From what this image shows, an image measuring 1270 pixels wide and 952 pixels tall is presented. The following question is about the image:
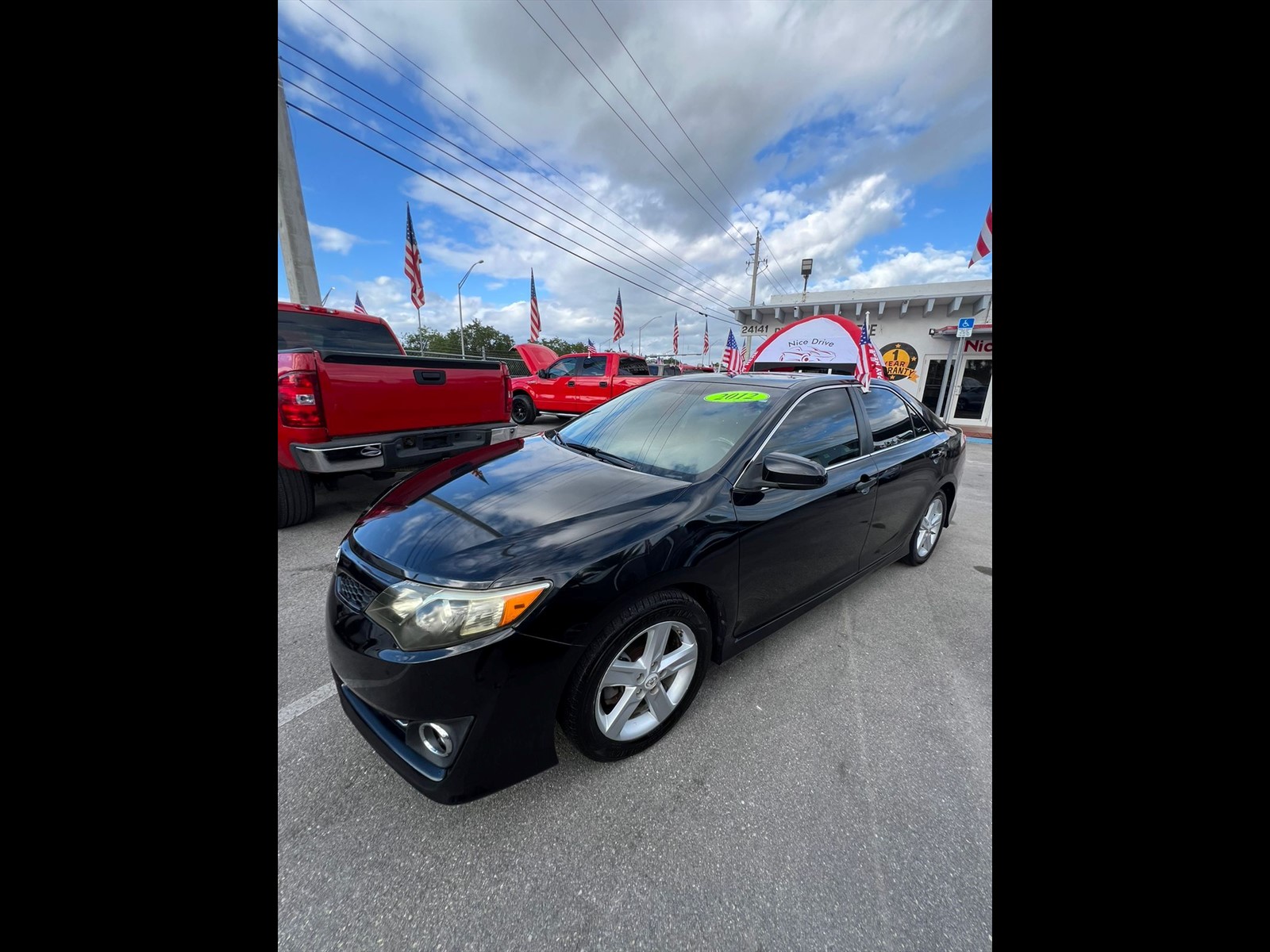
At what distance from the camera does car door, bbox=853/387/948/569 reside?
8.95 feet

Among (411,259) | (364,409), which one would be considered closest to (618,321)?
(411,259)

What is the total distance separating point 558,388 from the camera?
1088 cm

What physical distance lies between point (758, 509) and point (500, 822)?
152cm

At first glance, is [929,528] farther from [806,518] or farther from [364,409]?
[364,409]

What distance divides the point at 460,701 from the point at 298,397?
11.0ft

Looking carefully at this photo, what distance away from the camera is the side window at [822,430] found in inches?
87.7

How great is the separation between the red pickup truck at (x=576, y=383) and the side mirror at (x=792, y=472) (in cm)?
804

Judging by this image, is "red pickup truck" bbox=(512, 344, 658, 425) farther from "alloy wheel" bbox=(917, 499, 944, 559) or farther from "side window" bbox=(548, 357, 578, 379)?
"alloy wheel" bbox=(917, 499, 944, 559)

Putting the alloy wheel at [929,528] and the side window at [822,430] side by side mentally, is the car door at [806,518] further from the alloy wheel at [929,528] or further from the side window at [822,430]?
the alloy wheel at [929,528]
